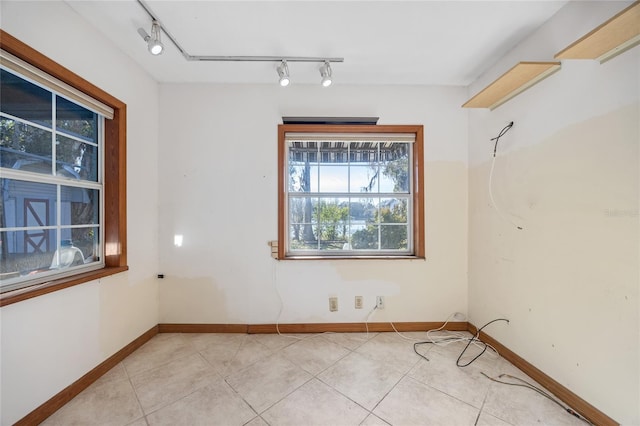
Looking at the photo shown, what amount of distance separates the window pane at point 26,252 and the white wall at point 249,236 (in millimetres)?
851

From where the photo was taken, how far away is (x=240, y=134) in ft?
7.77

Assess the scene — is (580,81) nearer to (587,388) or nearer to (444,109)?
(444,109)

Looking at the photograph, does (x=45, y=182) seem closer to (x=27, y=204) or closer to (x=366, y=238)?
(x=27, y=204)

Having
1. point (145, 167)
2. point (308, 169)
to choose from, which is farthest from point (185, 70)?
point (308, 169)

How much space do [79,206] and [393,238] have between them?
2.85 metres

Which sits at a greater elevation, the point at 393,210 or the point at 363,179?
the point at 363,179

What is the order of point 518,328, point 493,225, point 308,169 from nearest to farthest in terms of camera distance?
point 518,328 → point 493,225 → point 308,169

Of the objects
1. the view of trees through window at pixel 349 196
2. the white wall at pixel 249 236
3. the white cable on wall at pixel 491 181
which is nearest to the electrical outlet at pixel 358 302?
the white wall at pixel 249 236

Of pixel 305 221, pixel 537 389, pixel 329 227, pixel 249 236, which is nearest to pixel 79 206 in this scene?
pixel 249 236

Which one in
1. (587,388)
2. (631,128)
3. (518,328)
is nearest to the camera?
(631,128)

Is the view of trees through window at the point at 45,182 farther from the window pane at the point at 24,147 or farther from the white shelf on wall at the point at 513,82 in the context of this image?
the white shelf on wall at the point at 513,82

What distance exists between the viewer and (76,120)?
5.63ft

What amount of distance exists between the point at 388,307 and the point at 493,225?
1279mm

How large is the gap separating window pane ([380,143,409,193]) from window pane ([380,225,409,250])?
17.1 inches
